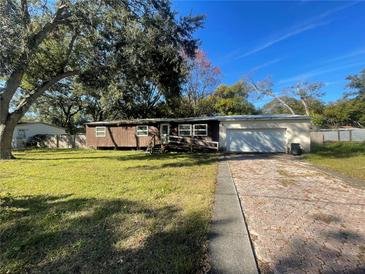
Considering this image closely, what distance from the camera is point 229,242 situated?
2.92 meters

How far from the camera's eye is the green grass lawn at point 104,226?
2488mm

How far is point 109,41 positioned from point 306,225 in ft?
36.1

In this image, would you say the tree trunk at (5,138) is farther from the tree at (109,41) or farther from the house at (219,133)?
the house at (219,133)

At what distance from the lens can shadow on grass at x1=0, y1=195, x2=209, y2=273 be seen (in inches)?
96.2

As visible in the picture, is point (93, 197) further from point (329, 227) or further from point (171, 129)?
point (171, 129)

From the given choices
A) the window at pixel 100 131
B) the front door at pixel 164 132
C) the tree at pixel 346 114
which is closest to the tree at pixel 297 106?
the tree at pixel 346 114

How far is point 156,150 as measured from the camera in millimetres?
16422

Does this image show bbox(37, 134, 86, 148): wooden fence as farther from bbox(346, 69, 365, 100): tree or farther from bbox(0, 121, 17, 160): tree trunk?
bbox(346, 69, 365, 100): tree

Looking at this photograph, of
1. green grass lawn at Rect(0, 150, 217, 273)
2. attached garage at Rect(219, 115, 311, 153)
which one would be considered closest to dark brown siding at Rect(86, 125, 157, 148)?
attached garage at Rect(219, 115, 311, 153)

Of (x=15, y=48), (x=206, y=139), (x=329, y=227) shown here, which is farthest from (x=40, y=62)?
(x=329, y=227)

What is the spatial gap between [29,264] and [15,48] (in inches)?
360

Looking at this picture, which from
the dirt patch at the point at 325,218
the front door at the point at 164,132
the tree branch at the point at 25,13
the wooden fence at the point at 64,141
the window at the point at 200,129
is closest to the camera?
the dirt patch at the point at 325,218

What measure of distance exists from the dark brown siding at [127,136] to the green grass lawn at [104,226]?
10.9 m

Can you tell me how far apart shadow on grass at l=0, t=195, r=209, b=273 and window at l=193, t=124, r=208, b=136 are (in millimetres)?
12911
